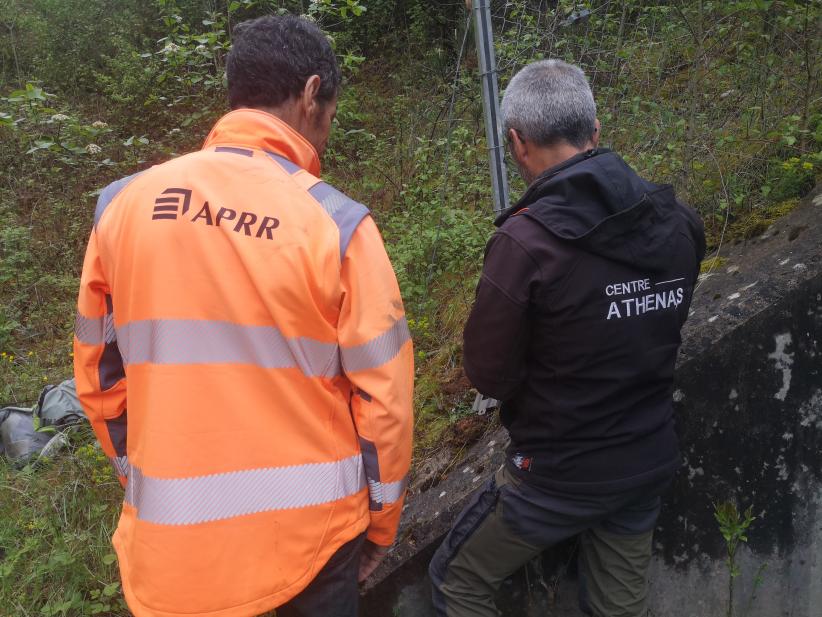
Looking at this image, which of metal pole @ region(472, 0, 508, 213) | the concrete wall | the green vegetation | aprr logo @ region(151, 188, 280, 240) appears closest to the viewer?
aprr logo @ region(151, 188, 280, 240)

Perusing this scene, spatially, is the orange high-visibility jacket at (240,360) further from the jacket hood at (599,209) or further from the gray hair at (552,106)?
the gray hair at (552,106)

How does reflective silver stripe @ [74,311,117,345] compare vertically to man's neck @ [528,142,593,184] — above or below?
below

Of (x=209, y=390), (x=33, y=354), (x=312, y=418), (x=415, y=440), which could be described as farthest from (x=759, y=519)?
(x=33, y=354)

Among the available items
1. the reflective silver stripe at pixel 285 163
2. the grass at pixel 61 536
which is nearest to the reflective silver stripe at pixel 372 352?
the reflective silver stripe at pixel 285 163

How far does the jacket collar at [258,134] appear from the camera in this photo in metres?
1.53

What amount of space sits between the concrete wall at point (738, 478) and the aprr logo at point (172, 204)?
156 centimetres

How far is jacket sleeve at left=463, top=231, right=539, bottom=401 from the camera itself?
165 cm

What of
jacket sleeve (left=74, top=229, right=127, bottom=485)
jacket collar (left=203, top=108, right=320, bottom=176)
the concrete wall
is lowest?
the concrete wall

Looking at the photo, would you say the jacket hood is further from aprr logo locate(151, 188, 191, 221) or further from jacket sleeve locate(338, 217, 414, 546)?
aprr logo locate(151, 188, 191, 221)

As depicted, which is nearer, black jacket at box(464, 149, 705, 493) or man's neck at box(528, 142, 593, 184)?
black jacket at box(464, 149, 705, 493)

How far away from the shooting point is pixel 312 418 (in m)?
1.48

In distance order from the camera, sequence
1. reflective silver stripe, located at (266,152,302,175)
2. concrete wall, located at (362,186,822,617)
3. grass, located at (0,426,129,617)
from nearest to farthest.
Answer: reflective silver stripe, located at (266,152,302,175) < concrete wall, located at (362,186,822,617) < grass, located at (0,426,129,617)

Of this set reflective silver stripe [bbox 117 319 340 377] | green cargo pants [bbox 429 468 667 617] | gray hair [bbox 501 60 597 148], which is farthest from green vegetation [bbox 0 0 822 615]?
reflective silver stripe [bbox 117 319 340 377]

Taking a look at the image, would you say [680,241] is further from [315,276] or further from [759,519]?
[759,519]
